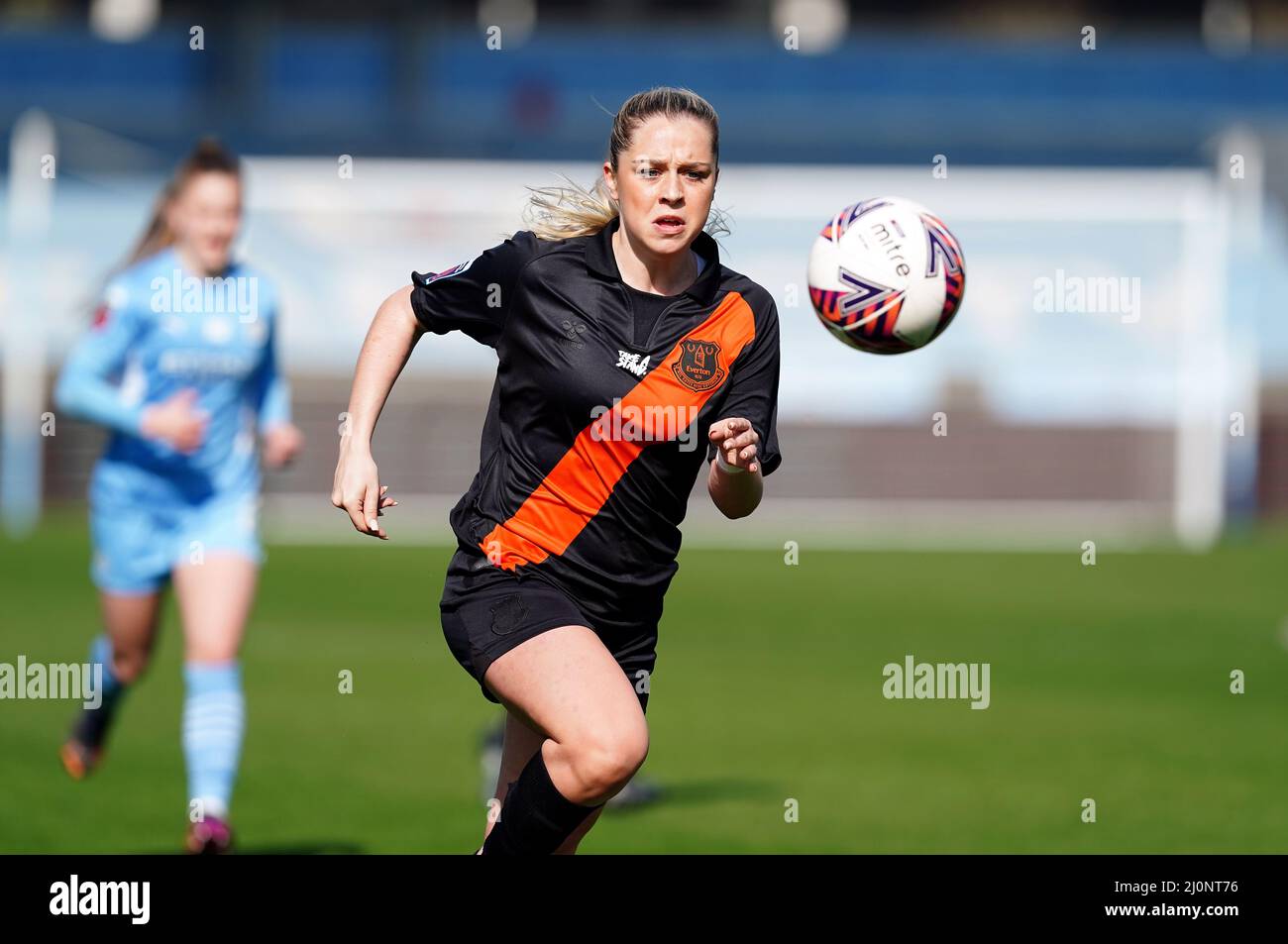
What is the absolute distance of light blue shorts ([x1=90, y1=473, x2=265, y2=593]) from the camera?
6.22 metres

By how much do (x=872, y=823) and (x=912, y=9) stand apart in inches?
1210

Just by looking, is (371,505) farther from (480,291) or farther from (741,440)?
(741,440)

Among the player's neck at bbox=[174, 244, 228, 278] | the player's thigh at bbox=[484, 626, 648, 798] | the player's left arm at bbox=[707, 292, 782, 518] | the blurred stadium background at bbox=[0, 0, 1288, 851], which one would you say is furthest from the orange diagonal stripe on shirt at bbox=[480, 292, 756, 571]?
the player's neck at bbox=[174, 244, 228, 278]

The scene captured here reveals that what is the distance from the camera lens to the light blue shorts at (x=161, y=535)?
622 cm

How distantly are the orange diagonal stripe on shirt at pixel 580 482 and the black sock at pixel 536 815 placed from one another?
54 centimetres

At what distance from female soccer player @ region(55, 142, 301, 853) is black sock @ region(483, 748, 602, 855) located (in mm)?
2152

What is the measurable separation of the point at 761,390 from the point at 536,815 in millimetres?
1214

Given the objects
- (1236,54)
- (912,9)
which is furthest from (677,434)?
(912,9)

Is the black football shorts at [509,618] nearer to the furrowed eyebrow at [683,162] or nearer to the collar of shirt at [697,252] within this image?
the collar of shirt at [697,252]

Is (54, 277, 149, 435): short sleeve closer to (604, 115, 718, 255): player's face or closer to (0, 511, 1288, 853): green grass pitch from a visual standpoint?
(0, 511, 1288, 853): green grass pitch

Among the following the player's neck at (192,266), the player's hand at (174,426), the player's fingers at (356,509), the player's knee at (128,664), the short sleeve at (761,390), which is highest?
the player's neck at (192,266)

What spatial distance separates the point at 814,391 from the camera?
71.3ft

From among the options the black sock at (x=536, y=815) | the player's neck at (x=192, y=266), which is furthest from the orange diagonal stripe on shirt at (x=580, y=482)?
the player's neck at (x=192, y=266)
